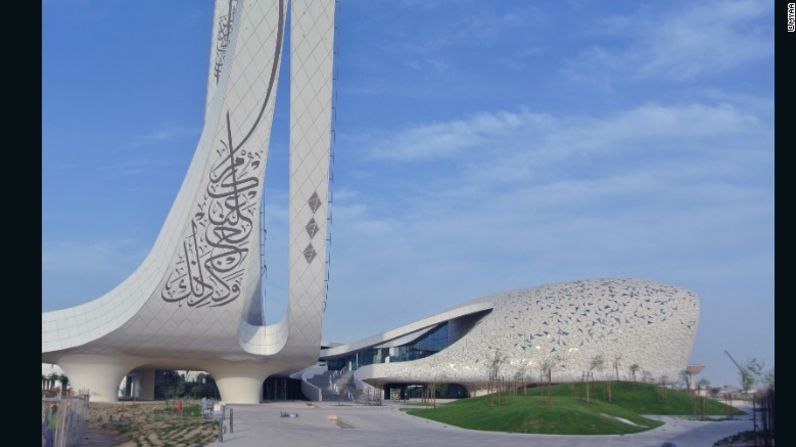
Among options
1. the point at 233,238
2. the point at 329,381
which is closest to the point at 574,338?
the point at 329,381

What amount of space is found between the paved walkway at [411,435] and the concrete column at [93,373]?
1175cm

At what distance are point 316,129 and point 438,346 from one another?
2790 cm

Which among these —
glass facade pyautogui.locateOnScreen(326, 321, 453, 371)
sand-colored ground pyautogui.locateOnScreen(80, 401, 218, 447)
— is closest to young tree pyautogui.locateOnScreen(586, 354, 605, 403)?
glass facade pyautogui.locateOnScreen(326, 321, 453, 371)

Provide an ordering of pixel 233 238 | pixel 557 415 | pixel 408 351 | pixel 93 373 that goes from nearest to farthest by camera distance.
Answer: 1. pixel 557 415
2. pixel 233 238
3. pixel 93 373
4. pixel 408 351

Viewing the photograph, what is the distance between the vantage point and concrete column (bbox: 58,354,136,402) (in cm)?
3269

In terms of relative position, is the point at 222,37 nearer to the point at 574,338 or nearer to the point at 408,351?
the point at 574,338

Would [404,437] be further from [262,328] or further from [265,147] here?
[262,328]

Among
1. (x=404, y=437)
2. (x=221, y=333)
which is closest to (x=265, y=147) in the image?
(x=221, y=333)

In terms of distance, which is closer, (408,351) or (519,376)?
(519,376)

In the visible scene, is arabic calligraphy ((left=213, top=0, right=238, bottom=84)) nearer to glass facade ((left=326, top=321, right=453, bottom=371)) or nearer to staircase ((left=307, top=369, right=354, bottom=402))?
staircase ((left=307, top=369, right=354, bottom=402))

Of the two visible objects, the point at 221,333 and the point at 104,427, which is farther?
the point at 221,333

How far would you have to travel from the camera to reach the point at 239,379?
35938 mm

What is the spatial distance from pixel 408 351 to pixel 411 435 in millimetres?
36111
